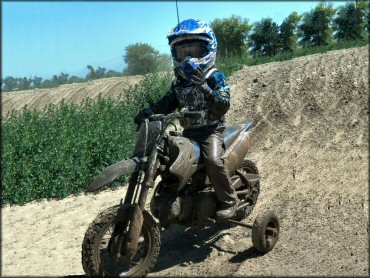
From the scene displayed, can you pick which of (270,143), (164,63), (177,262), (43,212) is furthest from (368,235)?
(164,63)

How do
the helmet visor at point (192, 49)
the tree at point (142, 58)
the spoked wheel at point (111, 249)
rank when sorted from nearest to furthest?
the spoked wheel at point (111, 249), the helmet visor at point (192, 49), the tree at point (142, 58)

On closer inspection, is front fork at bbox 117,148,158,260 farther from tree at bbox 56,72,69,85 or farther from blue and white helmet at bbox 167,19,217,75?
tree at bbox 56,72,69,85

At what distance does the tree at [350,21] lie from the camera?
67.6ft

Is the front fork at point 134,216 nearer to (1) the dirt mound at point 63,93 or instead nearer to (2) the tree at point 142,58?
(2) the tree at point 142,58

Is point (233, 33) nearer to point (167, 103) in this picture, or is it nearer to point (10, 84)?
point (10, 84)

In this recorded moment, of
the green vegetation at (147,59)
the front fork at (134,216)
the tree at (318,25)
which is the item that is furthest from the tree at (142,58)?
the front fork at (134,216)

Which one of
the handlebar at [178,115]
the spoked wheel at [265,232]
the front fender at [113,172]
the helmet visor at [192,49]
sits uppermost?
the helmet visor at [192,49]

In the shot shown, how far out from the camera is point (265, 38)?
2139 cm

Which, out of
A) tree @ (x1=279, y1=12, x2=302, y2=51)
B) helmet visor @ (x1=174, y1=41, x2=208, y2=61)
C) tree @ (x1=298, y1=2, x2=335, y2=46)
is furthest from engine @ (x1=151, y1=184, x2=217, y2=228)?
tree @ (x1=298, y1=2, x2=335, y2=46)

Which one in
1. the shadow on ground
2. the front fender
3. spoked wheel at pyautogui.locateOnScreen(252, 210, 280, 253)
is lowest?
the shadow on ground

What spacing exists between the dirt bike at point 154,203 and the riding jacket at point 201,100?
0.87 ft

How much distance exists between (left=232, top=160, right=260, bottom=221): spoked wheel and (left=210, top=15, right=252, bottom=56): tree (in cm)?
1579

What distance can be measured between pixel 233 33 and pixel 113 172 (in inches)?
739

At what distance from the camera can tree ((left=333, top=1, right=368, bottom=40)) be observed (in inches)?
811
